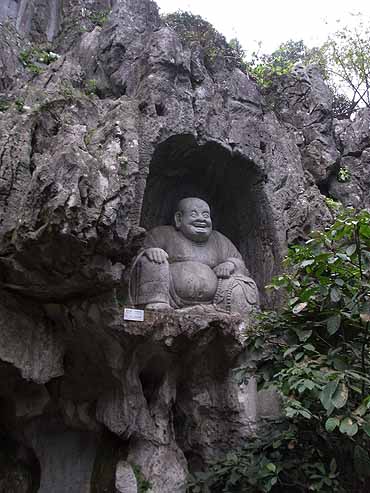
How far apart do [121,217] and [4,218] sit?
0.99m

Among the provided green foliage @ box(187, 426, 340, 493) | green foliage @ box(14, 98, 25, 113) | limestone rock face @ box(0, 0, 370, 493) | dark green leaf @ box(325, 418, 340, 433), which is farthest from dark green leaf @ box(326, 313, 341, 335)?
green foliage @ box(14, 98, 25, 113)

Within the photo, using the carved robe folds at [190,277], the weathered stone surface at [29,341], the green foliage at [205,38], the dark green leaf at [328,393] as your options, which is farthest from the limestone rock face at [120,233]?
the dark green leaf at [328,393]

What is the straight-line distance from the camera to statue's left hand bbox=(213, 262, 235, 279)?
6.38m

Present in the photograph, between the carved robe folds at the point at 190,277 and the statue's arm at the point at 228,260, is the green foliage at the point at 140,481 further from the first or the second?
the statue's arm at the point at 228,260

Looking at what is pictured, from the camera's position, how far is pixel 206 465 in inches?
223

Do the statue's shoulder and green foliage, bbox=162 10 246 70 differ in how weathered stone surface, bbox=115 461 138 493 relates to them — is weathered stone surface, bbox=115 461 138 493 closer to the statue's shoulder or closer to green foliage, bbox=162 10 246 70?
the statue's shoulder

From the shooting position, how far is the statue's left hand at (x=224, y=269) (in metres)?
6.38

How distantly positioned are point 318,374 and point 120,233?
2011mm

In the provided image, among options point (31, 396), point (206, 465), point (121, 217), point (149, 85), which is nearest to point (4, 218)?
point (121, 217)

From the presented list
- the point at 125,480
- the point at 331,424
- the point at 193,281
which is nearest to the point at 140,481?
the point at 125,480

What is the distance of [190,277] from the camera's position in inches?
242

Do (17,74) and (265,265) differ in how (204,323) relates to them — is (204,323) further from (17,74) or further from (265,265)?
(17,74)

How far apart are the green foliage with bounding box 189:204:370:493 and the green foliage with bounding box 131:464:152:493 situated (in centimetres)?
47

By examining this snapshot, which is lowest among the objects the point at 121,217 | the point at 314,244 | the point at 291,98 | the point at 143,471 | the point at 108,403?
the point at 143,471
